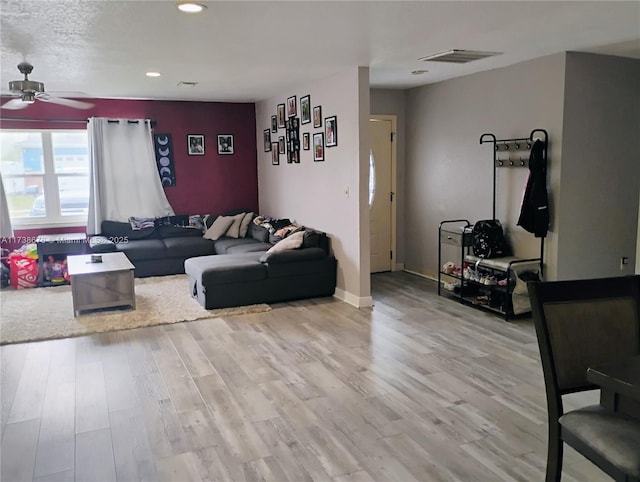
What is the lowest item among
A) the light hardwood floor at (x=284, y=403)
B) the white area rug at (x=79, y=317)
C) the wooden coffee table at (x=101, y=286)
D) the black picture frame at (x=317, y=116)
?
the light hardwood floor at (x=284, y=403)

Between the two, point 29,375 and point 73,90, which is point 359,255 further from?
point 73,90

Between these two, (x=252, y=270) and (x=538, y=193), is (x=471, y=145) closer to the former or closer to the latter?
(x=538, y=193)

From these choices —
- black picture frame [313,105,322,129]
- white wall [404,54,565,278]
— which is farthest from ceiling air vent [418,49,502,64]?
black picture frame [313,105,322,129]

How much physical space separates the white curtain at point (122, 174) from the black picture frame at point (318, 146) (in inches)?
107

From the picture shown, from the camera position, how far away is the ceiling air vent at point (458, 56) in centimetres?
452

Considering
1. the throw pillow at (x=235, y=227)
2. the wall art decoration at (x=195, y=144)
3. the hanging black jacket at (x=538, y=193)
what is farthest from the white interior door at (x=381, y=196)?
the wall art decoration at (x=195, y=144)

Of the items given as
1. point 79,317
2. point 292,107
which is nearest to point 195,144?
point 292,107

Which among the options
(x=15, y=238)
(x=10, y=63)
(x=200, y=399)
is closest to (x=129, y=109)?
(x=15, y=238)

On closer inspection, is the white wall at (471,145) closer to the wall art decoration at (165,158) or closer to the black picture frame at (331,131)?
the black picture frame at (331,131)

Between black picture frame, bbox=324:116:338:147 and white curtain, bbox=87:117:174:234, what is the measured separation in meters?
3.00

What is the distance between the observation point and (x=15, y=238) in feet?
22.9

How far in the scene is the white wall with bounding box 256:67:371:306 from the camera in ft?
17.0

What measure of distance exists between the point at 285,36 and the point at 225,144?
4.41m

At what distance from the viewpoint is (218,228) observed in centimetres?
747
